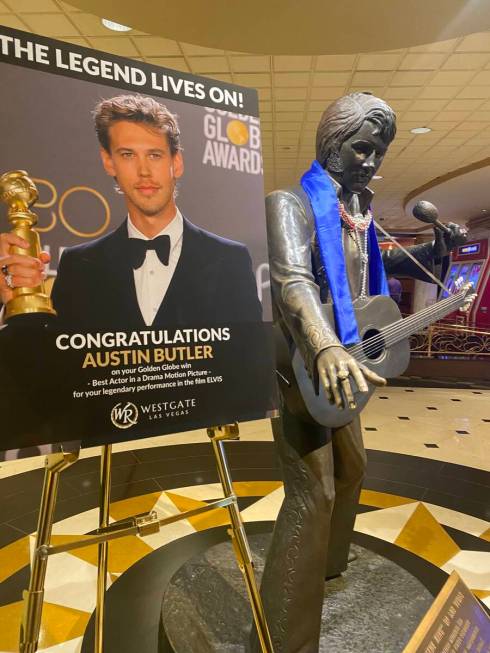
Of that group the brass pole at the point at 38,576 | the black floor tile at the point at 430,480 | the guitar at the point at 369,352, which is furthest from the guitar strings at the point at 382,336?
the black floor tile at the point at 430,480

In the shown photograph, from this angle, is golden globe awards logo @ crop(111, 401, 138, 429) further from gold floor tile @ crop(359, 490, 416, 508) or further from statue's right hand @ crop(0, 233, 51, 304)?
gold floor tile @ crop(359, 490, 416, 508)

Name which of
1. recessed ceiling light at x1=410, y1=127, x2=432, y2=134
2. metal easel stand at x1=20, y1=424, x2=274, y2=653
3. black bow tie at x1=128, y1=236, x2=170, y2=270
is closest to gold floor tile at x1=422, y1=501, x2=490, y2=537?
metal easel stand at x1=20, y1=424, x2=274, y2=653

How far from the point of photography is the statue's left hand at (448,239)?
1.96 m

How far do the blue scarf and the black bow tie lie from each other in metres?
0.57

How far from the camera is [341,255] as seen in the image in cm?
150

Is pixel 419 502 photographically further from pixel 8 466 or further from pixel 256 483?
pixel 8 466

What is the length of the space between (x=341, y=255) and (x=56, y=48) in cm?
94

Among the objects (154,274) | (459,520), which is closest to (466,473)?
(459,520)

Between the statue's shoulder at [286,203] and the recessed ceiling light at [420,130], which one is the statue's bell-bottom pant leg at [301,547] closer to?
the statue's shoulder at [286,203]

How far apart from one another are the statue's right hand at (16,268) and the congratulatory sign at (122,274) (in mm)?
25

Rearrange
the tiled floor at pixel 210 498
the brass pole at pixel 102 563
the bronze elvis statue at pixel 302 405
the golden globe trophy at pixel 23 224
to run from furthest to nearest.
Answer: the tiled floor at pixel 210 498
the bronze elvis statue at pixel 302 405
the brass pole at pixel 102 563
the golden globe trophy at pixel 23 224

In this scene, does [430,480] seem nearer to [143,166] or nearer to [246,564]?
[246,564]

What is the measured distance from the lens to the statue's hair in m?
1.50

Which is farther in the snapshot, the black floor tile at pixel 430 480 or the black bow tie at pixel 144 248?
the black floor tile at pixel 430 480
